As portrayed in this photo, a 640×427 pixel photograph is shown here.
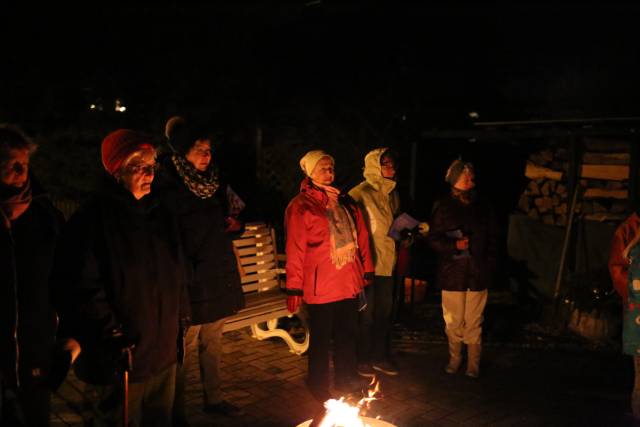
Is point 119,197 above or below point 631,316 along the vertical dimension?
above

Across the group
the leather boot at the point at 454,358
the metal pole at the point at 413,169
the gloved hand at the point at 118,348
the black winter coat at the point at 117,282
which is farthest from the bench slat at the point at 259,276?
the gloved hand at the point at 118,348

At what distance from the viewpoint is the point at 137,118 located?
10688mm

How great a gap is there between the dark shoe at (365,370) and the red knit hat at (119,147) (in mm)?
3222

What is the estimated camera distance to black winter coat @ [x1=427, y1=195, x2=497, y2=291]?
5.62 meters

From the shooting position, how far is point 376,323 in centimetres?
591

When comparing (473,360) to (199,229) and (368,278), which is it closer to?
(368,278)

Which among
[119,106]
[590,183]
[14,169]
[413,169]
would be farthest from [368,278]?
[119,106]

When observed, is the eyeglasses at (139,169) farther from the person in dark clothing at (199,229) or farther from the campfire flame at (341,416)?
the campfire flame at (341,416)

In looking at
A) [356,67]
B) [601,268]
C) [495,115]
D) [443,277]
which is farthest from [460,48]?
[443,277]

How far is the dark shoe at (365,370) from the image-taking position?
5.75 metres

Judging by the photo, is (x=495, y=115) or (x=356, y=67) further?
(x=495, y=115)

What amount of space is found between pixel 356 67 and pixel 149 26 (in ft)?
12.3

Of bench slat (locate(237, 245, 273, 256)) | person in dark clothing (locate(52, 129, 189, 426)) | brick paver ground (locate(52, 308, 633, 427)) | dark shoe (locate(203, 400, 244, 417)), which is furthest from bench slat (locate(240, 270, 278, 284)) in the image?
person in dark clothing (locate(52, 129, 189, 426))

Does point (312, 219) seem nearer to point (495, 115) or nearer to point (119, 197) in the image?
point (119, 197)
